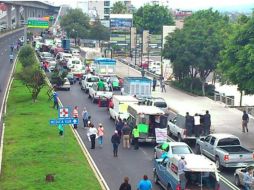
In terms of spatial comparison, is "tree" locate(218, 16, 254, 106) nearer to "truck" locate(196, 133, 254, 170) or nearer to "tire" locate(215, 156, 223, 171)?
"truck" locate(196, 133, 254, 170)

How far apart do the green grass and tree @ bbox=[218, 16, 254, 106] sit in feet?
34.4

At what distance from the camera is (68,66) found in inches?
2645

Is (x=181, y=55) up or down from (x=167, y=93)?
up

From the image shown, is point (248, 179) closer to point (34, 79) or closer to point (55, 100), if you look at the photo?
point (55, 100)

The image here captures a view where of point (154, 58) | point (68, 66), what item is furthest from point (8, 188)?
point (154, 58)

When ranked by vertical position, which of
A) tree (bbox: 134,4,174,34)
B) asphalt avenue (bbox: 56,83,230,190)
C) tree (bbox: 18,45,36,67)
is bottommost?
asphalt avenue (bbox: 56,83,230,190)

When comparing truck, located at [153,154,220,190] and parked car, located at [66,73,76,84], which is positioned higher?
truck, located at [153,154,220,190]

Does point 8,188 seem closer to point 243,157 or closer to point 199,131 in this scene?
point 243,157

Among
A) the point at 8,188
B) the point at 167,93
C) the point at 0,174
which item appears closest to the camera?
the point at 8,188

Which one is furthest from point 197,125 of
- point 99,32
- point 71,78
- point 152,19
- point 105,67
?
point 152,19

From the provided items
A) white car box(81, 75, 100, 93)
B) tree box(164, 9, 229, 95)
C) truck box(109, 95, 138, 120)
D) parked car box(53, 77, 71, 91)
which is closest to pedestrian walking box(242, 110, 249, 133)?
truck box(109, 95, 138, 120)

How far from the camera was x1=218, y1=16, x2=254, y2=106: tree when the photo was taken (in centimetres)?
3348

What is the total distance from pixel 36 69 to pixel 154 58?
64377 mm

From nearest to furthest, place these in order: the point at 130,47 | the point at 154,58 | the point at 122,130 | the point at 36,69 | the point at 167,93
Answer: the point at 122,130
the point at 36,69
the point at 167,93
the point at 130,47
the point at 154,58
